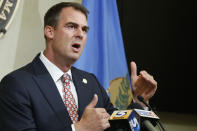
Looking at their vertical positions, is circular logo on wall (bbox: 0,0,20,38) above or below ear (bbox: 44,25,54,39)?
above

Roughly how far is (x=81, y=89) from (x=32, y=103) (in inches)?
18.1

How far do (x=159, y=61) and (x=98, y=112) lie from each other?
6.62 feet

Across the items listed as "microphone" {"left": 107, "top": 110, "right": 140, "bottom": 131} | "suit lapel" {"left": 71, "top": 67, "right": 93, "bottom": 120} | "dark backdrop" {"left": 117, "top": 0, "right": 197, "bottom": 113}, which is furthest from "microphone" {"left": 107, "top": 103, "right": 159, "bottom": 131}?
"dark backdrop" {"left": 117, "top": 0, "right": 197, "bottom": 113}

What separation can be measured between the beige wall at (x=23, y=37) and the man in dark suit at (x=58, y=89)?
0.41 metres

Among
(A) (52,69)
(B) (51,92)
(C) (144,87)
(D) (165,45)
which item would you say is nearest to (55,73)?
(A) (52,69)

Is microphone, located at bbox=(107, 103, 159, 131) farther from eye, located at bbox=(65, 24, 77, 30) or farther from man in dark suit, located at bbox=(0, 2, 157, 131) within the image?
eye, located at bbox=(65, 24, 77, 30)

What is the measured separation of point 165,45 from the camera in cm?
340

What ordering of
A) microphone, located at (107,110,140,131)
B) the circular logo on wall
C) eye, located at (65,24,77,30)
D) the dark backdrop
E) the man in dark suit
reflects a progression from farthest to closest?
the dark backdrop → the circular logo on wall → eye, located at (65,24,77,30) → the man in dark suit → microphone, located at (107,110,140,131)

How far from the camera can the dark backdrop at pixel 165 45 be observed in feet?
11.0

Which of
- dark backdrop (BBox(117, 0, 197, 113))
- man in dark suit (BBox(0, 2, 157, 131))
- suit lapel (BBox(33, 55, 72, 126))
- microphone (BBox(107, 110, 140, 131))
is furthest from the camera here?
dark backdrop (BBox(117, 0, 197, 113))

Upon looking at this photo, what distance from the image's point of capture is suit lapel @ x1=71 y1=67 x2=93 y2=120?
1983mm

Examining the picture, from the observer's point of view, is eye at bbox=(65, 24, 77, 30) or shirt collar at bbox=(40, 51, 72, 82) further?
eye at bbox=(65, 24, 77, 30)

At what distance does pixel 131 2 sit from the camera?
347cm

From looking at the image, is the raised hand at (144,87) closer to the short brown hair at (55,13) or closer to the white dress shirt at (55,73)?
the white dress shirt at (55,73)
